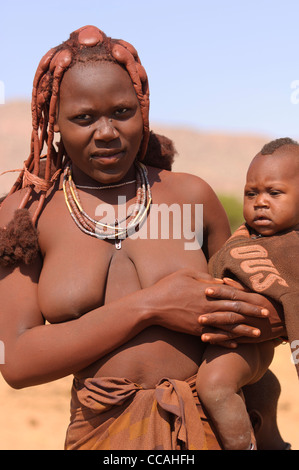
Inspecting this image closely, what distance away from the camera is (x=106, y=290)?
2938 mm

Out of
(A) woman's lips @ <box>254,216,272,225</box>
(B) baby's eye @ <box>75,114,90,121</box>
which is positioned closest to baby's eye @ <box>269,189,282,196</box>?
(A) woman's lips @ <box>254,216,272,225</box>

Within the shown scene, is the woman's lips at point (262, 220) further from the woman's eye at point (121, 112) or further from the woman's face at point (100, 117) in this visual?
the woman's eye at point (121, 112)

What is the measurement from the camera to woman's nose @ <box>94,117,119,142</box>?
9.23 ft

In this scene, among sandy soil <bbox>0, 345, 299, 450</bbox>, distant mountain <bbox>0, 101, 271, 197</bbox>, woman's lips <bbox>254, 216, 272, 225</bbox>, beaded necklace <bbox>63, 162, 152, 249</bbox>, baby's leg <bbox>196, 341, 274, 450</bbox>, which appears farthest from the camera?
distant mountain <bbox>0, 101, 271, 197</bbox>

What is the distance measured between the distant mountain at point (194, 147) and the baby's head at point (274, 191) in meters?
33.5

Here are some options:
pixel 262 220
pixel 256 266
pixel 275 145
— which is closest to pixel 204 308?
pixel 256 266

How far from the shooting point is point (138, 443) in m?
2.80

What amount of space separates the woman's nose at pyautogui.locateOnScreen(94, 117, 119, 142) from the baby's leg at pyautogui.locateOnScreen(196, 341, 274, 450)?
3.42ft

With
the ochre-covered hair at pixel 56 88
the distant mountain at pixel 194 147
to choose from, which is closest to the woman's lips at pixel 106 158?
the ochre-covered hair at pixel 56 88

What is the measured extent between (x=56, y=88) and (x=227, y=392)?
5.10 feet

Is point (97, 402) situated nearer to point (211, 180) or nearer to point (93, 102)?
point (93, 102)

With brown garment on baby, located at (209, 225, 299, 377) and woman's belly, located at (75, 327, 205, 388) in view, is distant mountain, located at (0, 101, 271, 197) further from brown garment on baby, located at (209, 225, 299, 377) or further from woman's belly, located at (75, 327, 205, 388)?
woman's belly, located at (75, 327, 205, 388)

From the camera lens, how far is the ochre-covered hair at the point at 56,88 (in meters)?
2.95

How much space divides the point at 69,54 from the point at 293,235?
1.34 meters
